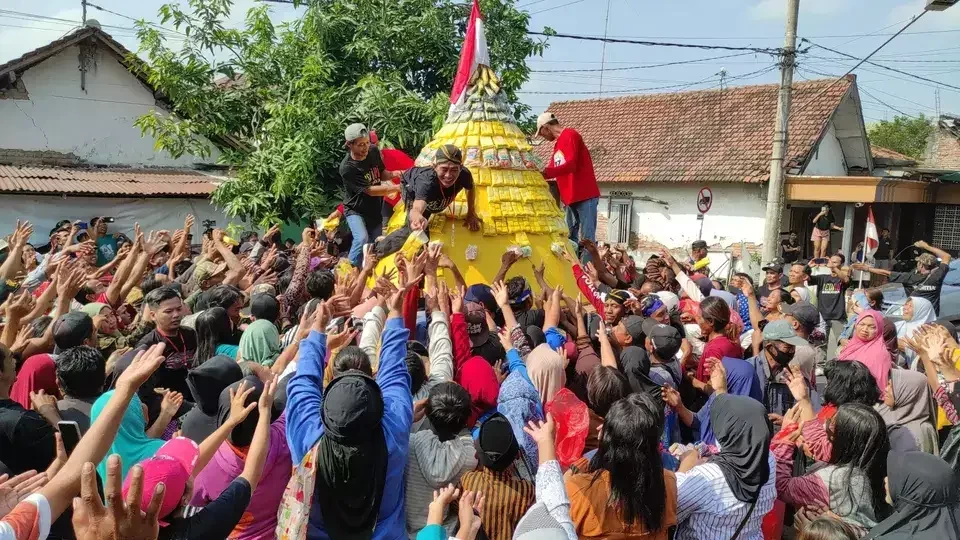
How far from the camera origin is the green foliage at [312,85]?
496 inches

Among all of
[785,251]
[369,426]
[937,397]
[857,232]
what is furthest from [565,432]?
[857,232]

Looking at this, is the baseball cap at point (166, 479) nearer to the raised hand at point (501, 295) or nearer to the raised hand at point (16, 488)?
the raised hand at point (16, 488)

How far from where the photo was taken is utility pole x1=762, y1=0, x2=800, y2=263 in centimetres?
1438

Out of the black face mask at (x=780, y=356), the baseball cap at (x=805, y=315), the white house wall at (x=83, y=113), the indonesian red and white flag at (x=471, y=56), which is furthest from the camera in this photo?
the white house wall at (x=83, y=113)

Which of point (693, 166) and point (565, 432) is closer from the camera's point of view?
point (565, 432)

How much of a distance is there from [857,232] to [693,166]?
217 inches

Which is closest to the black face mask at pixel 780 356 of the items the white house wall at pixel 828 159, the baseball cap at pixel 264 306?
the baseball cap at pixel 264 306

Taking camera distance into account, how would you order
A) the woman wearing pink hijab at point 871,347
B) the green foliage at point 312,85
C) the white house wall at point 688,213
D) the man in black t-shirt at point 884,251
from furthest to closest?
the man in black t-shirt at point 884,251, the white house wall at point 688,213, the green foliage at point 312,85, the woman wearing pink hijab at point 871,347

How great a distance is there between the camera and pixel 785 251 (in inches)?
703

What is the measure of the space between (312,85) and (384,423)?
426 inches

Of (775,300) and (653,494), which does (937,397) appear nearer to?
(775,300)

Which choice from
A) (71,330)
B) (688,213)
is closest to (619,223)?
(688,213)

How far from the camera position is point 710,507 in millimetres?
3109

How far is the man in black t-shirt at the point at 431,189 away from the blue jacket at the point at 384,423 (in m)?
3.13
